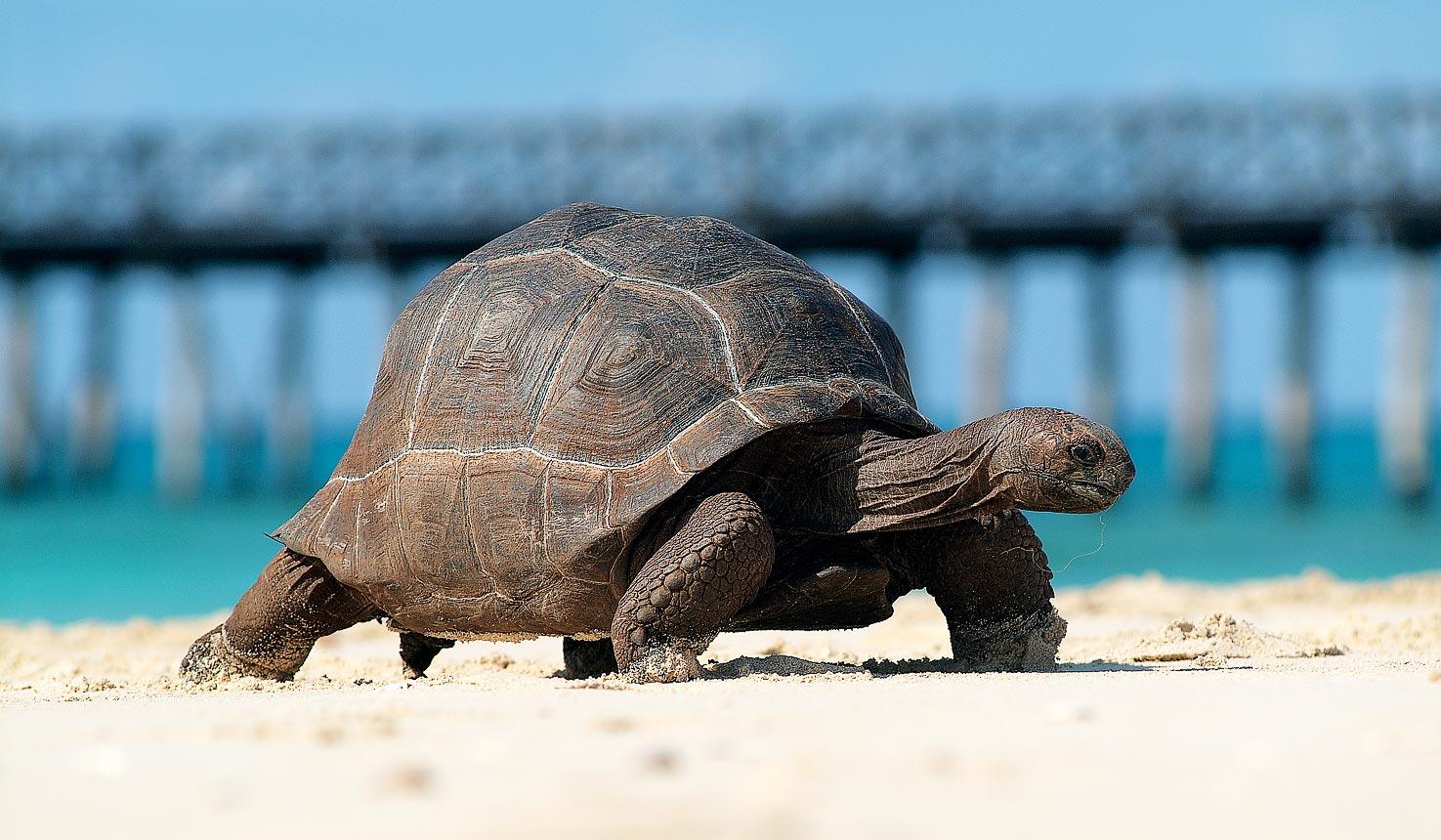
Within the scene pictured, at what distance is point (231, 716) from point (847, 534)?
222 cm

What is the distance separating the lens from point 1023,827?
2.67 meters

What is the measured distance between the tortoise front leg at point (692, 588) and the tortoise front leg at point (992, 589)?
848 millimetres

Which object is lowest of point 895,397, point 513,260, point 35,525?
point 35,525

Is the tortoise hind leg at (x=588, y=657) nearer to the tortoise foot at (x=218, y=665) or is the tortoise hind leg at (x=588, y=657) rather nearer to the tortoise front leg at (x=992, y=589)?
the tortoise foot at (x=218, y=665)

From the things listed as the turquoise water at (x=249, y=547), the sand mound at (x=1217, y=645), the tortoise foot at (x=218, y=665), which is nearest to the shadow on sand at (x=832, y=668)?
the sand mound at (x=1217, y=645)

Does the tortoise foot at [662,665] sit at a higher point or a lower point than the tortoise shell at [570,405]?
lower

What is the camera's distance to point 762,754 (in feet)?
11.3

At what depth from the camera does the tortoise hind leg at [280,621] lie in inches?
266

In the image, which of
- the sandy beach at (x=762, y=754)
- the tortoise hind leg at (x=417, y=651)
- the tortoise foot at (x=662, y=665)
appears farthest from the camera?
the tortoise hind leg at (x=417, y=651)

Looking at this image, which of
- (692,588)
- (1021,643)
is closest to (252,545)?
(1021,643)

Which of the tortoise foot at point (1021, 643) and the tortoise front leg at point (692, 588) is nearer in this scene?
the tortoise front leg at point (692, 588)

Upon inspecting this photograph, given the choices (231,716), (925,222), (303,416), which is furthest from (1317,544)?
(231,716)

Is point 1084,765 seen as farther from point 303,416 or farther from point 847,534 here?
point 303,416

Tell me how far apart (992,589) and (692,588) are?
1344 millimetres
